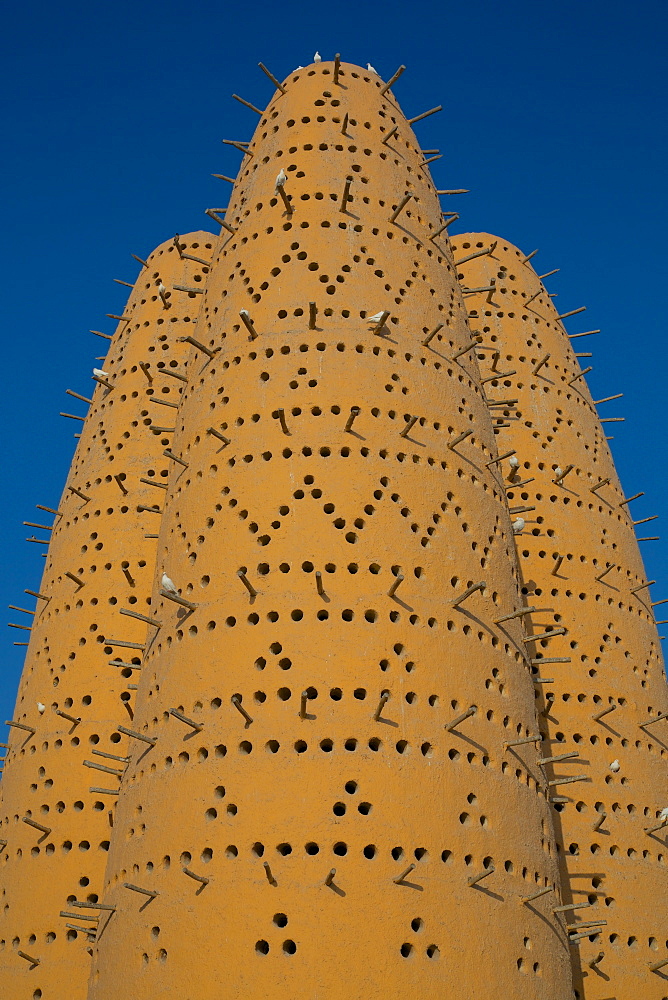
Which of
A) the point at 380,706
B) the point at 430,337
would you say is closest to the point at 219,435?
the point at 430,337

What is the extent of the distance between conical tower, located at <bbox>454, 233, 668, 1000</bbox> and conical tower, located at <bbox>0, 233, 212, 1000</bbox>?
5.85 metres

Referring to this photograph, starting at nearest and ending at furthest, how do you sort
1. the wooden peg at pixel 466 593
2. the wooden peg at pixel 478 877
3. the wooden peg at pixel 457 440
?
1. the wooden peg at pixel 478 877
2. the wooden peg at pixel 466 593
3. the wooden peg at pixel 457 440

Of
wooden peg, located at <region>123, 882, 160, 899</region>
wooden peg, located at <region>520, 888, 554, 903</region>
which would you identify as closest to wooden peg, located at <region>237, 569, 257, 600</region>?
wooden peg, located at <region>123, 882, 160, 899</region>

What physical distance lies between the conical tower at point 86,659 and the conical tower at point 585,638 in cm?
585

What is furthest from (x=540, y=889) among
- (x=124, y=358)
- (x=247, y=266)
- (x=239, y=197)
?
(x=124, y=358)

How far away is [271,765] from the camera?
32.2 ft

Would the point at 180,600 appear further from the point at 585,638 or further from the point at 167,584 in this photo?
the point at 585,638

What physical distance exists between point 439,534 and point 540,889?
389 cm

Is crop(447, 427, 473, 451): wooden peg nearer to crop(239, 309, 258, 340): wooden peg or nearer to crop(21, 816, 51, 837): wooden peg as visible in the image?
crop(239, 309, 258, 340): wooden peg

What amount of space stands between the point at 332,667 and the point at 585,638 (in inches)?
261

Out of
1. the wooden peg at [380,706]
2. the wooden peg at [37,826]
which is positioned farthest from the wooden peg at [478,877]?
the wooden peg at [37,826]

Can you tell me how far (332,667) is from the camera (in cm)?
1027

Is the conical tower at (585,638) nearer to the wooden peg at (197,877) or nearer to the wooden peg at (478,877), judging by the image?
the wooden peg at (478,877)

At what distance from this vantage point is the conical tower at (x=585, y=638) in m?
13.5
